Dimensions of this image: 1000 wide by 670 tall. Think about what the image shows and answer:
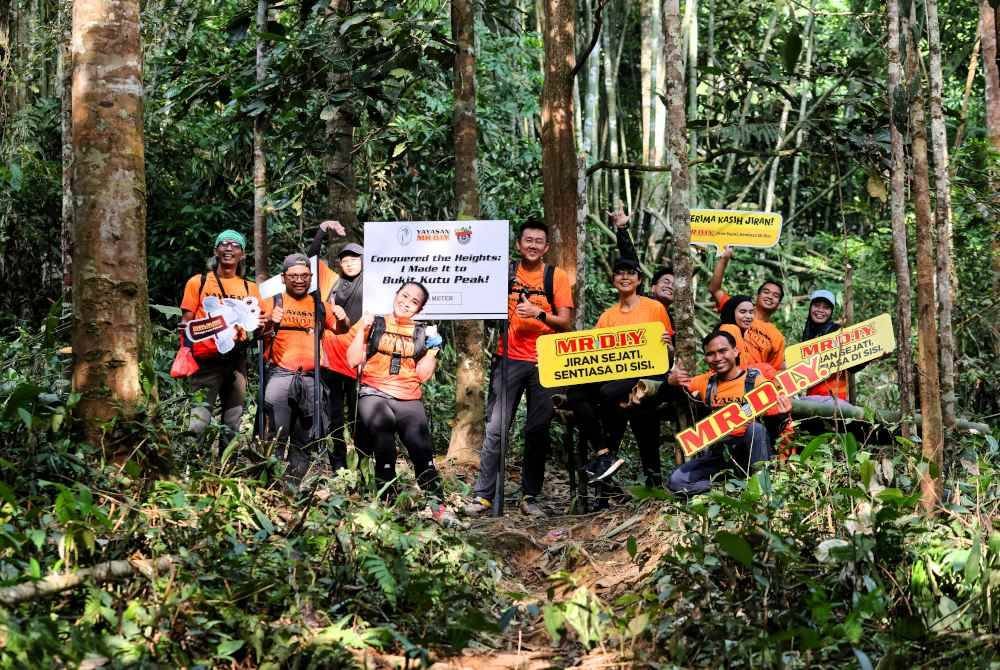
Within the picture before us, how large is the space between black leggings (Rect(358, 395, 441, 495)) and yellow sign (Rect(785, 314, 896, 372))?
2.31 meters

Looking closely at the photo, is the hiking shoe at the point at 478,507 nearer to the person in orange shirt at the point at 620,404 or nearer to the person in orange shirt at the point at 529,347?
the person in orange shirt at the point at 529,347

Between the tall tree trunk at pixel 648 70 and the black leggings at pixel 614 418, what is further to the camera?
the tall tree trunk at pixel 648 70

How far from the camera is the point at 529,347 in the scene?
7871 millimetres

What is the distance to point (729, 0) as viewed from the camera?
17.2 m

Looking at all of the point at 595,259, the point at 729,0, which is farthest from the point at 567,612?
the point at 729,0

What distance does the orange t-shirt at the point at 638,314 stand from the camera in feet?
26.2

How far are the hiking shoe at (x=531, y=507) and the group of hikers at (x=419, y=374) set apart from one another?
1cm

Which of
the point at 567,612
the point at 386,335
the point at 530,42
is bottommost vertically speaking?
the point at 567,612

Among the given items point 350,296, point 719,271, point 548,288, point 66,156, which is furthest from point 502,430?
point 66,156

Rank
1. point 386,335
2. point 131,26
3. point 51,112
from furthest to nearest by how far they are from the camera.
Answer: point 51,112 < point 386,335 < point 131,26

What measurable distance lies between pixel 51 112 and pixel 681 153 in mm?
8949

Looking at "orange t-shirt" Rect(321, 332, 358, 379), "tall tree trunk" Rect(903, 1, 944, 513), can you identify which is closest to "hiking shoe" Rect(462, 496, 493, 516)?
"orange t-shirt" Rect(321, 332, 358, 379)

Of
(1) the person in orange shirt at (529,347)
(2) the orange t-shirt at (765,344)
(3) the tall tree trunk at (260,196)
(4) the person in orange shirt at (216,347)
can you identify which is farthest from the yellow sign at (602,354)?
(3) the tall tree trunk at (260,196)

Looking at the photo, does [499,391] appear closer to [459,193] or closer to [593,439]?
[593,439]
